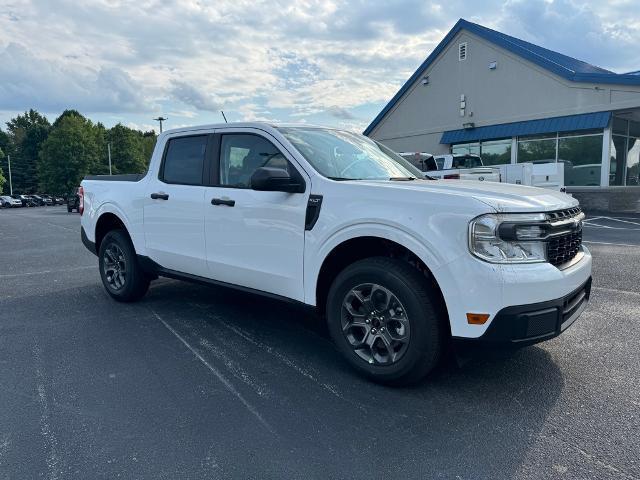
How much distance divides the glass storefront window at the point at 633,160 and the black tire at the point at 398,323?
23.1 metres

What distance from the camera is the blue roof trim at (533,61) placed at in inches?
759

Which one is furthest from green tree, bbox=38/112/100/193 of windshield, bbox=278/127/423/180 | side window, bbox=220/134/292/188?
windshield, bbox=278/127/423/180

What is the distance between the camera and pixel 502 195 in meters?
3.32

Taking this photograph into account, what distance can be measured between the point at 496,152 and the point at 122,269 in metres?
A: 21.8

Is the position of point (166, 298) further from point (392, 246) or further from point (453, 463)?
point (453, 463)

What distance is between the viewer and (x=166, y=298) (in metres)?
6.14

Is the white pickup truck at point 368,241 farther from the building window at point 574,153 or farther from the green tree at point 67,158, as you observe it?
the green tree at point 67,158

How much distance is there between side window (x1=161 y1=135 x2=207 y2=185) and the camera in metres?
4.90

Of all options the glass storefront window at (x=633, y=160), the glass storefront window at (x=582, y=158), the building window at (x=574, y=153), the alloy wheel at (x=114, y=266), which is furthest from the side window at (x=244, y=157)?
the glass storefront window at (x=633, y=160)

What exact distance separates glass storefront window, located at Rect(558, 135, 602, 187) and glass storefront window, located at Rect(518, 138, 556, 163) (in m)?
0.36

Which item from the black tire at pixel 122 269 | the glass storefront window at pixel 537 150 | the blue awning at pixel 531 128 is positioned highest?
the blue awning at pixel 531 128

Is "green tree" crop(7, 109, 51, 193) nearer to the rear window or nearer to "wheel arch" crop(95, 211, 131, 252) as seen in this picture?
the rear window

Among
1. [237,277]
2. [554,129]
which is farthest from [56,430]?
[554,129]

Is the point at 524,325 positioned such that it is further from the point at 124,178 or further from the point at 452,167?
the point at 452,167
